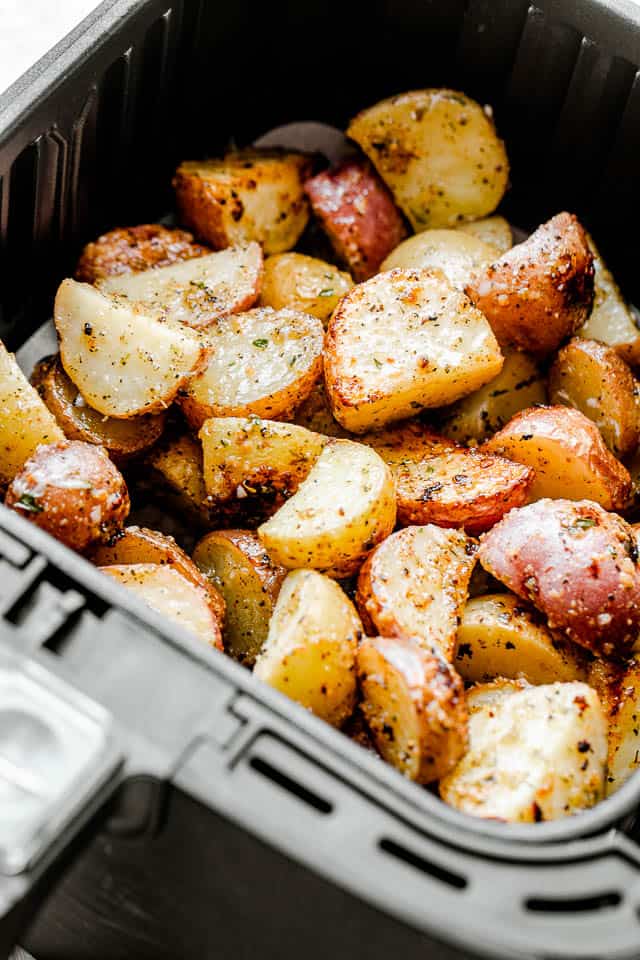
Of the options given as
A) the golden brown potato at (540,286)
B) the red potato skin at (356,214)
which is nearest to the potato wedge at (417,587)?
the golden brown potato at (540,286)

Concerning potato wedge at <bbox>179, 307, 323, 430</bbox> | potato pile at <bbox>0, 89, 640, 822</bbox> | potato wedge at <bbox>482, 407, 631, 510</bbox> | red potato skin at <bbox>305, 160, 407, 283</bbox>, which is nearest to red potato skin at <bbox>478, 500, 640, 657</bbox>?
potato pile at <bbox>0, 89, 640, 822</bbox>

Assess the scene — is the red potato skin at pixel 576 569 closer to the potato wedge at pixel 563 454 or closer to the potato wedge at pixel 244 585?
the potato wedge at pixel 563 454

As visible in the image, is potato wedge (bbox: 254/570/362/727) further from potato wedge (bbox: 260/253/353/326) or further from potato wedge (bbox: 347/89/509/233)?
potato wedge (bbox: 347/89/509/233)

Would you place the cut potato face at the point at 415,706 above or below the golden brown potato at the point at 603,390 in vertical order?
below

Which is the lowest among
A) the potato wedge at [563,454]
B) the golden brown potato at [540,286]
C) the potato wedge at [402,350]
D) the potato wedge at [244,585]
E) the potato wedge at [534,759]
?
the potato wedge at [244,585]

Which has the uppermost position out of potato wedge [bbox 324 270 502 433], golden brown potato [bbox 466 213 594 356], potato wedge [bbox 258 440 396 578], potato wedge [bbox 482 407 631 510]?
golden brown potato [bbox 466 213 594 356]

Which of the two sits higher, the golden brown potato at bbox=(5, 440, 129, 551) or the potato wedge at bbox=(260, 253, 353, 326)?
the potato wedge at bbox=(260, 253, 353, 326)

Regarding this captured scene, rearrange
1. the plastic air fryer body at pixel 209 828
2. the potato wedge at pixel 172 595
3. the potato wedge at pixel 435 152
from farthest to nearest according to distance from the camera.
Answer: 1. the potato wedge at pixel 435 152
2. the potato wedge at pixel 172 595
3. the plastic air fryer body at pixel 209 828
